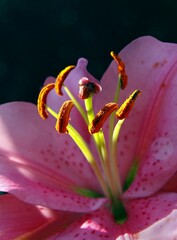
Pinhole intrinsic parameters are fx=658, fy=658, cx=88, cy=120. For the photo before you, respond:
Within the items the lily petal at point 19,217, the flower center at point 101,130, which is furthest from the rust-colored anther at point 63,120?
the lily petal at point 19,217

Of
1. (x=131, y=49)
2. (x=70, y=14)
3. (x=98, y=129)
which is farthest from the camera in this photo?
(x=70, y=14)

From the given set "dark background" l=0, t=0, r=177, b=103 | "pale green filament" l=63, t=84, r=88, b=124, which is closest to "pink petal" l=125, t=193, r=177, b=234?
"pale green filament" l=63, t=84, r=88, b=124

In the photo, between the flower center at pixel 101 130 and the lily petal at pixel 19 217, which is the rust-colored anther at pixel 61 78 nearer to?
the flower center at pixel 101 130

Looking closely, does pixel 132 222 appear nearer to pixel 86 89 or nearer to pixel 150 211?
pixel 150 211

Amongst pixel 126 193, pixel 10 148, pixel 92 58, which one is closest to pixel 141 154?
pixel 126 193

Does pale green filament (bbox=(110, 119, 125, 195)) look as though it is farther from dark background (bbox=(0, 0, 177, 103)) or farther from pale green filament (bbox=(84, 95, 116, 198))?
dark background (bbox=(0, 0, 177, 103))

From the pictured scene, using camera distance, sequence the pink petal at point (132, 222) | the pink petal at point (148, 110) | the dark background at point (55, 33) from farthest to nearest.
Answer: the dark background at point (55, 33) < the pink petal at point (148, 110) < the pink petal at point (132, 222)

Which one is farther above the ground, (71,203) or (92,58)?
(92,58)

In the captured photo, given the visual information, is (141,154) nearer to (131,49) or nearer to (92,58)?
(131,49)
